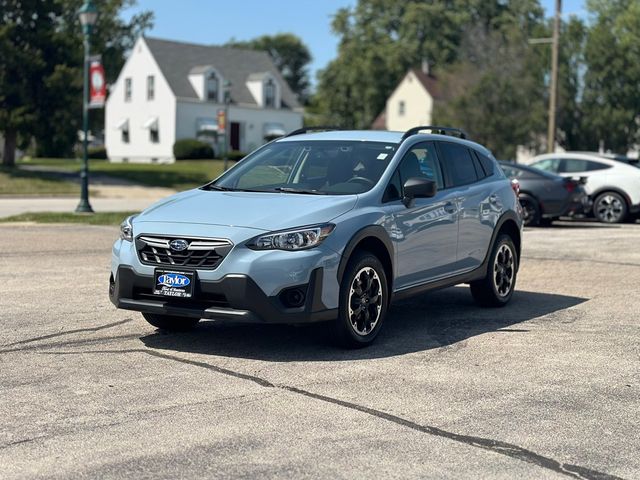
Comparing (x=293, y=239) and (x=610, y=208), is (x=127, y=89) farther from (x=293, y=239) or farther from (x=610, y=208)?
(x=293, y=239)

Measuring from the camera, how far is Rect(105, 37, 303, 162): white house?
64.1 meters

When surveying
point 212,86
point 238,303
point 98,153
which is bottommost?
point 238,303

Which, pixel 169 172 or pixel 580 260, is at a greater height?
pixel 169 172

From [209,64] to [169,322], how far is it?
197 feet

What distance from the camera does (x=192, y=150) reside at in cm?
5862

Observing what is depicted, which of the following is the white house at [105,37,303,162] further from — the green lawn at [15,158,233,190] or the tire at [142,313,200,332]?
the tire at [142,313,200,332]

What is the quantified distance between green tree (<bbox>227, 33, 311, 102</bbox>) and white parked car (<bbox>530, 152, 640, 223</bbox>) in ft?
332

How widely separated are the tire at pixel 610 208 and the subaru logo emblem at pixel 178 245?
17573 millimetres

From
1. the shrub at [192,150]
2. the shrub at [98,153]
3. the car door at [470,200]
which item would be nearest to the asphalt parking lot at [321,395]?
the car door at [470,200]

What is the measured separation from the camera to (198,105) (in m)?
64.5

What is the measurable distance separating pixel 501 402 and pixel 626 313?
4.09m

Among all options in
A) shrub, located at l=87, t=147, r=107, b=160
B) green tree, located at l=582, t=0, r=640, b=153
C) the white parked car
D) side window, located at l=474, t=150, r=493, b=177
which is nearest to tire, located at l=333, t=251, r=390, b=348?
side window, located at l=474, t=150, r=493, b=177

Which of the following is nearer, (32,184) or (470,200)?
(470,200)

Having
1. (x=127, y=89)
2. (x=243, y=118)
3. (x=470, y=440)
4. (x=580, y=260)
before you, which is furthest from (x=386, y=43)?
(x=470, y=440)
